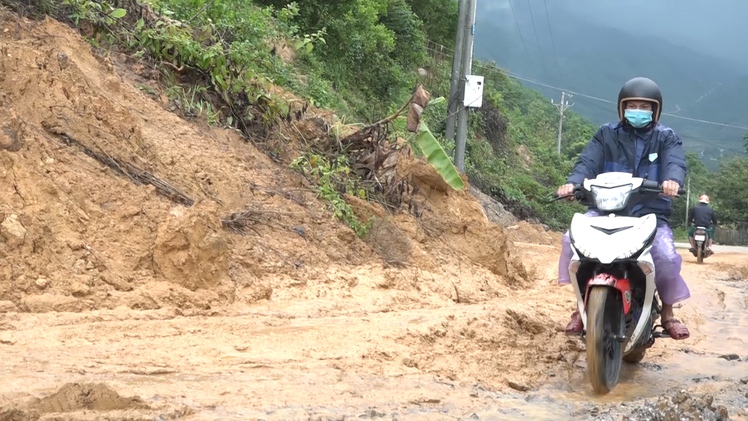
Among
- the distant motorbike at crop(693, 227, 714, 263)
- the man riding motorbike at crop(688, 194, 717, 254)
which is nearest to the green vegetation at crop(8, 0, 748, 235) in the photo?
the man riding motorbike at crop(688, 194, 717, 254)

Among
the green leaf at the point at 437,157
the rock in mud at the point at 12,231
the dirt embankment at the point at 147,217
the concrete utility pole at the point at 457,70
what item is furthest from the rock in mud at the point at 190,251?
the concrete utility pole at the point at 457,70

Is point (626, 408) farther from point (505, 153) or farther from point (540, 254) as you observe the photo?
point (505, 153)

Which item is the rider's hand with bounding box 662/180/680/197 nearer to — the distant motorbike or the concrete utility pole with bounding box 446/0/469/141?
the concrete utility pole with bounding box 446/0/469/141

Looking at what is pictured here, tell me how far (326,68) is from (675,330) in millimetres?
13193

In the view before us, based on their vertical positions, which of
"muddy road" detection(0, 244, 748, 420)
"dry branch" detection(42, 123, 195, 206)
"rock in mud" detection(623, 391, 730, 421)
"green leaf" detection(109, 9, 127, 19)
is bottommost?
"muddy road" detection(0, 244, 748, 420)

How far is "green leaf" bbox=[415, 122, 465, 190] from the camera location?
30.2 ft

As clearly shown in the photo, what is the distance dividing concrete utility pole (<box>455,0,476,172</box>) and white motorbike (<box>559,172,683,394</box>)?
37.7 ft

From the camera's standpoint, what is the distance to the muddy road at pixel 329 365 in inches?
135

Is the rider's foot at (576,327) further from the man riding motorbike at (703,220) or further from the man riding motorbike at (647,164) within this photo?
the man riding motorbike at (703,220)

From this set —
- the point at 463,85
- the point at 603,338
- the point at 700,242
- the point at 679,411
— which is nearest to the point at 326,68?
the point at 463,85

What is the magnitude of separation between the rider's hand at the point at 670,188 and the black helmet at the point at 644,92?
0.62 meters

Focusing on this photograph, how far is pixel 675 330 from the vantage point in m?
4.95

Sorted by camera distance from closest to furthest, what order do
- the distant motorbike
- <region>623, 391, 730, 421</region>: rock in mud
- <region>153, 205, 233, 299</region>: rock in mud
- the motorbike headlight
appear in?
<region>623, 391, 730, 421</region>: rock in mud
the motorbike headlight
<region>153, 205, 233, 299</region>: rock in mud
the distant motorbike

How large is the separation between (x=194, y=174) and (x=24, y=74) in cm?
158
